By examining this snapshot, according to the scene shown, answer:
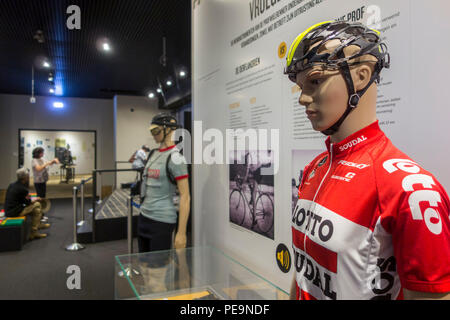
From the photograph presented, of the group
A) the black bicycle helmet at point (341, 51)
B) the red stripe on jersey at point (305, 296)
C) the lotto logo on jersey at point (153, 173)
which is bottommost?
the red stripe on jersey at point (305, 296)

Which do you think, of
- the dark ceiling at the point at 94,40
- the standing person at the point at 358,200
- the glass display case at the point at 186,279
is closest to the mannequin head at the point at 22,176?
the dark ceiling at the point at 94,40

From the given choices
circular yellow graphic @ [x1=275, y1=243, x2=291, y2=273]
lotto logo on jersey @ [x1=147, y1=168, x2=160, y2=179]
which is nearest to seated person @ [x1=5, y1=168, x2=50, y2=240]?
lotto logo on jersey @ [x1=147, y1=168, x2=160, y2=179]

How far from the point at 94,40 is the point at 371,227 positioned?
18.9 feet

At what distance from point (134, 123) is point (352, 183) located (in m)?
10.1

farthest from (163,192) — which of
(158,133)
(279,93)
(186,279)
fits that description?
(279,93)

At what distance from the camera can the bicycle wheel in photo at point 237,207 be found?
2.25m

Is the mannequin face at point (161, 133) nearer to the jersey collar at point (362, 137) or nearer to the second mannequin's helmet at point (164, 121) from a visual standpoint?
the second mannequin's helmet at point (164, 121)

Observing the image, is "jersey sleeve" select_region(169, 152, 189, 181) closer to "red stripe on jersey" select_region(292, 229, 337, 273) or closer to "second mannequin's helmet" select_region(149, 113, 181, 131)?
"second mannequin's helmet" select_region(149, 113, 181, 131)

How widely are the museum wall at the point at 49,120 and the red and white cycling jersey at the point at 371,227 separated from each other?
1007 cm

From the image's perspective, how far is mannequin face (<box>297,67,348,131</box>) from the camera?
0.82 m

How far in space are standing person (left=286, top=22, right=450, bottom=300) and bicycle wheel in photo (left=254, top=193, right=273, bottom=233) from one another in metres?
0.95

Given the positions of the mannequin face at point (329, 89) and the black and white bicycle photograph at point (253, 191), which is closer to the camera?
the mannequin face at point (329, 89)

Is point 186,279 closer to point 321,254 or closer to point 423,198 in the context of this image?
point 321,254
